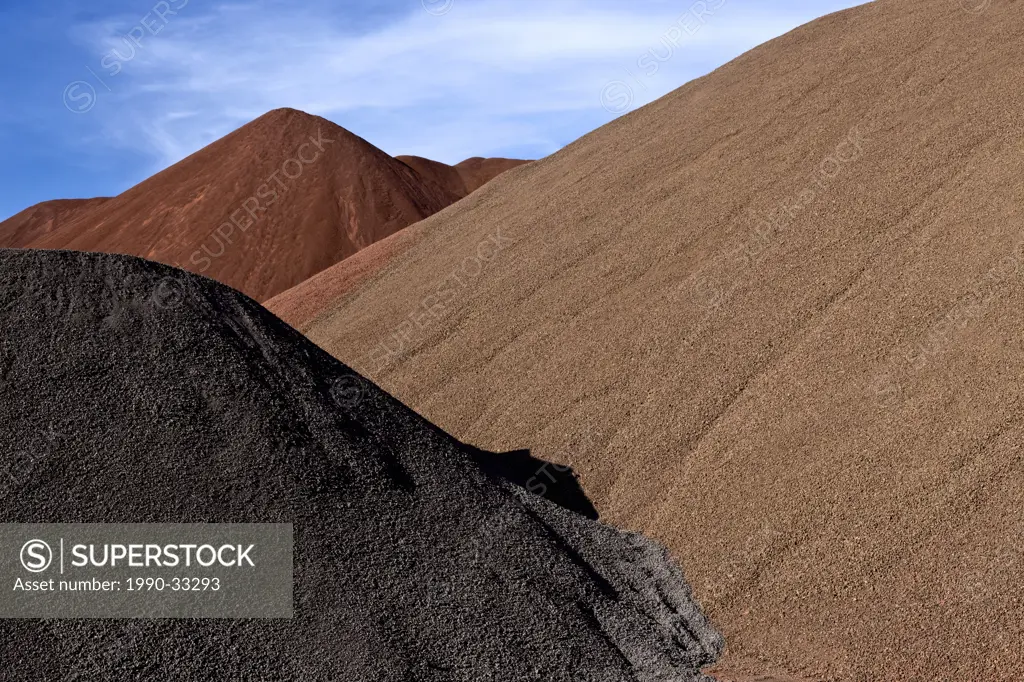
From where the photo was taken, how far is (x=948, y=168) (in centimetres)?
1172

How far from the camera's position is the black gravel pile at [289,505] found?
577 centimetres

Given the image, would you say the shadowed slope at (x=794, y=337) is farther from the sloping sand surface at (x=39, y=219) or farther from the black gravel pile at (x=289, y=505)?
the sloping sand surface at (x=39, y=219)

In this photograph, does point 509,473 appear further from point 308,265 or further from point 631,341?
point 308,265

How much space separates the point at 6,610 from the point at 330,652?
2.09 m

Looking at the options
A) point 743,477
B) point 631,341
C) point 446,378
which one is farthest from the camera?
point 446,378

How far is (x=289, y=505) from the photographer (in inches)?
260

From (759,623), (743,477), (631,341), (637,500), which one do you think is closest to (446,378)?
(631,341)
